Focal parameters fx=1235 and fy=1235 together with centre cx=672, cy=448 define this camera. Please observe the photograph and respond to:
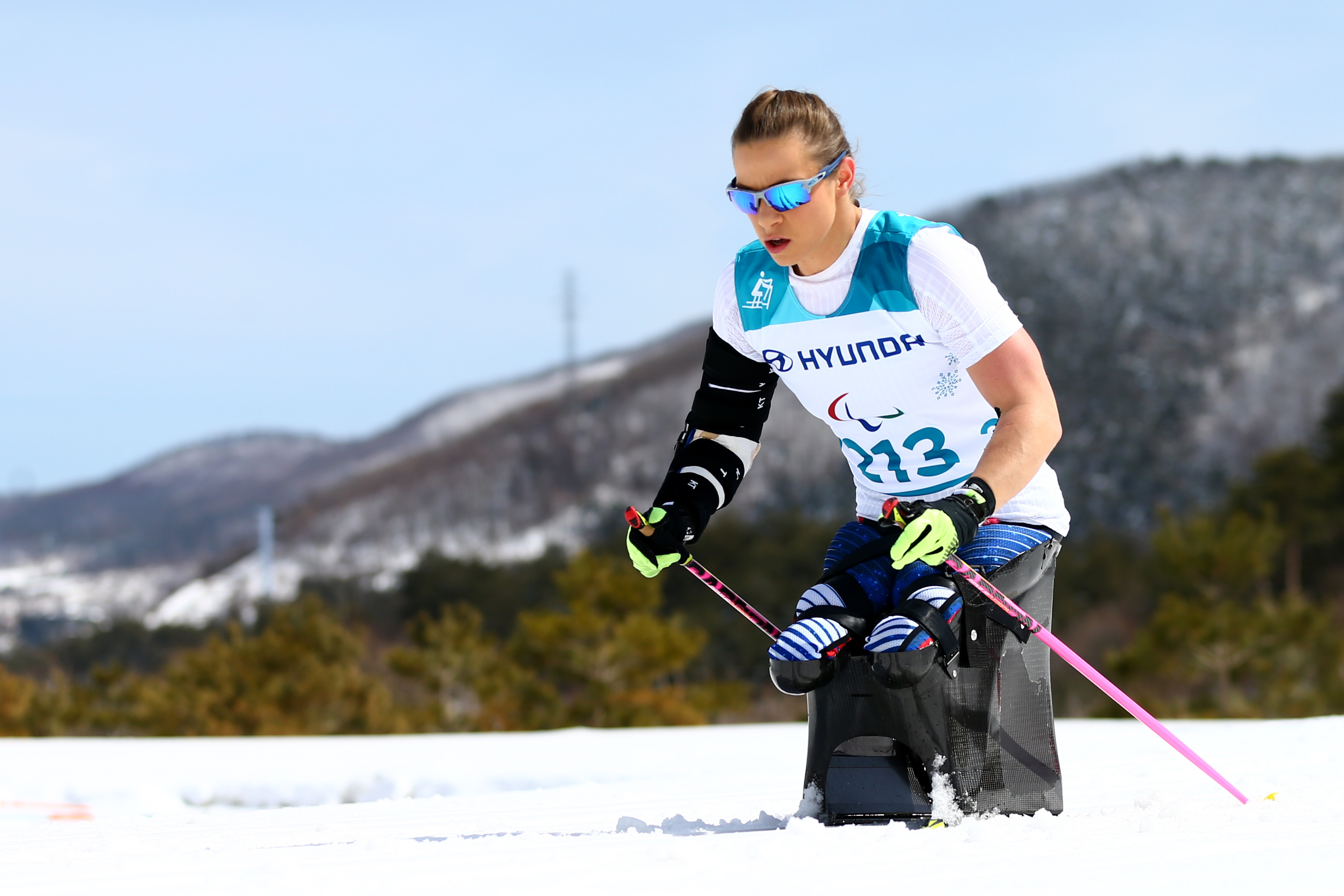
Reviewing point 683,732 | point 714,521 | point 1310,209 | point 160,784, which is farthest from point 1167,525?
point 1310,209

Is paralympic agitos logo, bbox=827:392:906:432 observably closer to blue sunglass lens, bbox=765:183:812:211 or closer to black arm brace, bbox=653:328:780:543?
black arm brace, bbox=653:328:780:543

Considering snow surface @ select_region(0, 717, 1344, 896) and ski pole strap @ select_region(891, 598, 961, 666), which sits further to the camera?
ski pole strap @ select_region(891, 598, 961, 666)

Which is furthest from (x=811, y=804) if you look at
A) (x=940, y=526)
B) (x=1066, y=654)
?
(x=940, y=526)

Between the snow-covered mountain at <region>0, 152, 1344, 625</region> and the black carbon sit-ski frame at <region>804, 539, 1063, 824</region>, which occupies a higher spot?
the black carbon sit-ski frame at <region>804, 539, 1063, 824</region>

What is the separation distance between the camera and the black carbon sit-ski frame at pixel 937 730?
10.7ft

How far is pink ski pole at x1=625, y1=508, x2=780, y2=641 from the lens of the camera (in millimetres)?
3518

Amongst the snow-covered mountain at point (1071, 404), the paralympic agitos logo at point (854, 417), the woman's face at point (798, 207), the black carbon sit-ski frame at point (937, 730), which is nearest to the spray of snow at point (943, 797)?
the black carbon sit-ski frame at point (937, 730)

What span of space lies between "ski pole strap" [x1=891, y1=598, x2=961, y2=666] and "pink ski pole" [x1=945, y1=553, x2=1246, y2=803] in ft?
0.43

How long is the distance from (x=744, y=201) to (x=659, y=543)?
1.02 meters

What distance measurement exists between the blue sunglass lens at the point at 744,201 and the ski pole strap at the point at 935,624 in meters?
1.14

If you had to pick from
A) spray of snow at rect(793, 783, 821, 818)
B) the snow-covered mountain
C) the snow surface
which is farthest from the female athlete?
the snow-covered mountain

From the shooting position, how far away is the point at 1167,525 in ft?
75.3

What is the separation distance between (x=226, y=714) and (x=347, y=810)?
1765 cm

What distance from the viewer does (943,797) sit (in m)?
3.25
